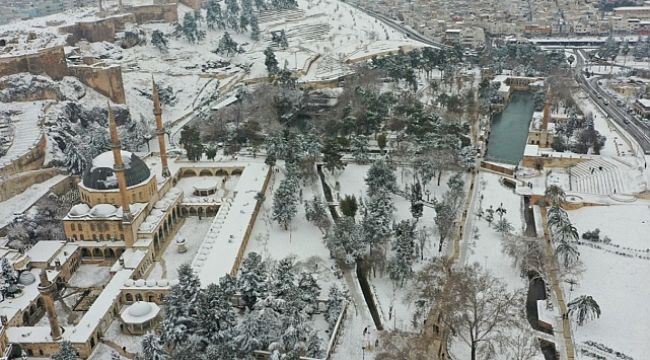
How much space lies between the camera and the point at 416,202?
40.0 meters

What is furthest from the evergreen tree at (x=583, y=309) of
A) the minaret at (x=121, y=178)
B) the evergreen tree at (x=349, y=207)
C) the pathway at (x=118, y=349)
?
the minaret at (x=121, y=178)

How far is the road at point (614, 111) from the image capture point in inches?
2156

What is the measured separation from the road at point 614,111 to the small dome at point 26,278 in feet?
160

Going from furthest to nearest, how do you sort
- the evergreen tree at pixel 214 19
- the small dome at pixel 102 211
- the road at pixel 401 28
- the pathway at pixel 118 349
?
the road at pixel 401 28 < the evergreen tree at pixel 214 19 < the small dome at pixel 102 211 < the pathway at pixel 118 349

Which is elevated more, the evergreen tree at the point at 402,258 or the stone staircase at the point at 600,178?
the evergreen tree at the point at 402,258

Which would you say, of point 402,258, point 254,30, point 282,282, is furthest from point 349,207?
point 254,30

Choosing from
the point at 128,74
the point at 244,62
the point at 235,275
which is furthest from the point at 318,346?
the point at 244,62

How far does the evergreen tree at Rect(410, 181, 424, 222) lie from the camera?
38.3 meters

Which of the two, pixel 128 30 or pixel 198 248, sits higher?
pixel 128 30

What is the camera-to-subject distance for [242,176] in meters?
45.8

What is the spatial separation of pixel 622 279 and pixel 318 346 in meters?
18.4

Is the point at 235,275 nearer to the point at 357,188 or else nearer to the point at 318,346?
the point at 318,346

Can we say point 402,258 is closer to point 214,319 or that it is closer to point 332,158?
point 214,319

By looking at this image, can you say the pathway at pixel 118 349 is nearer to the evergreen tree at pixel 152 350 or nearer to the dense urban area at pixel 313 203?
the dense urban area at pixel 313 203
